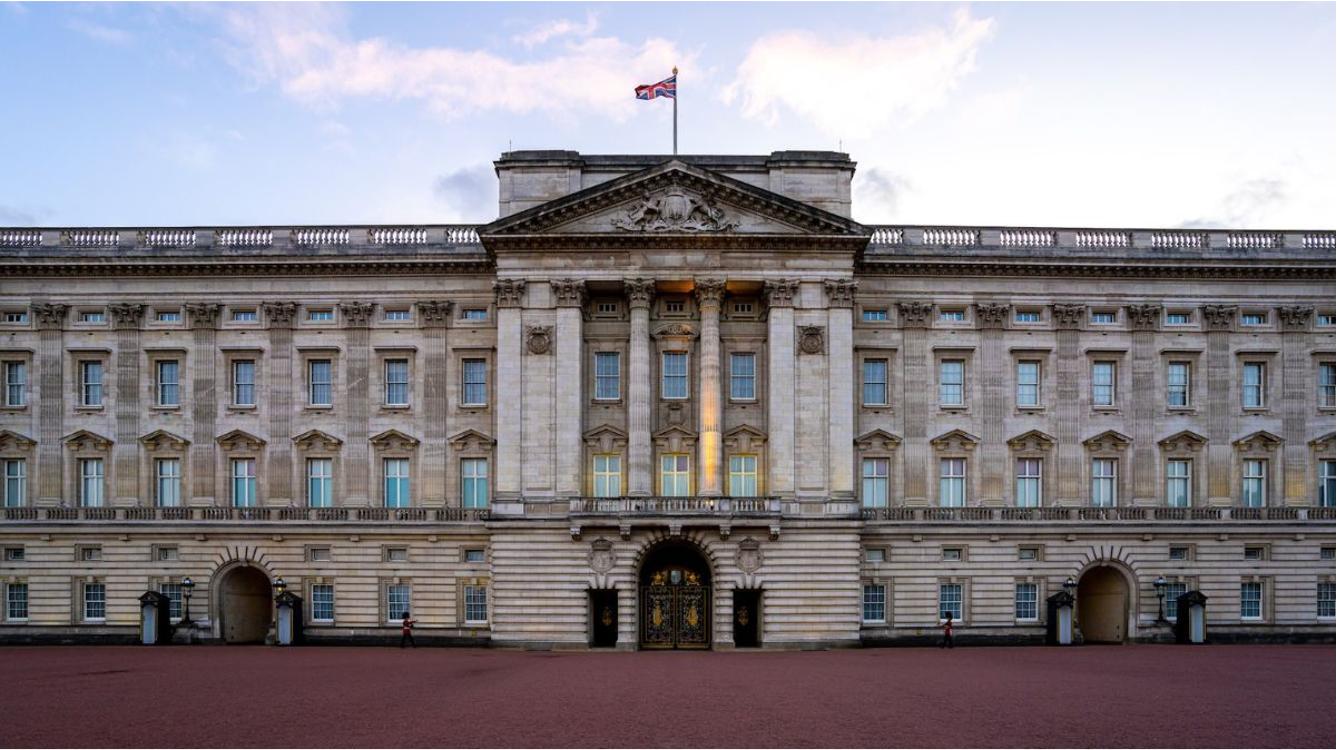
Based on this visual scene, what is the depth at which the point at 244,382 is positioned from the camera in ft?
177

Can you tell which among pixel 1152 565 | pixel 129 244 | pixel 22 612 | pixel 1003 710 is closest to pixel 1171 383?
pixel 1152 565

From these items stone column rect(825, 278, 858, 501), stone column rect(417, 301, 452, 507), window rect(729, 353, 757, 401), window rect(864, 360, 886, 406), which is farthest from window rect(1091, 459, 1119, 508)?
stone column rect(417, 301, 452, 507)

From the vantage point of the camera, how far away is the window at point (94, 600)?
172ft

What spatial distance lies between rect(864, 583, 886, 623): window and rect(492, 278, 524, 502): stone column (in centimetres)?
1594

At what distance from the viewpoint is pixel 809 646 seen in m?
48.5

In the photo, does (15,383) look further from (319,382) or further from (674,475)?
(674,475)

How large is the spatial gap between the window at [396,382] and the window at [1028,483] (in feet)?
90.6

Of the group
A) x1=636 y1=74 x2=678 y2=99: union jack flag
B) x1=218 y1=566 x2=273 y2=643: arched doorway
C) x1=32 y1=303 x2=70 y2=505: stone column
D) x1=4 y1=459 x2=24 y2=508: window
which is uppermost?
x1=636 y1=74 x2=678 y2=99: union jack flag

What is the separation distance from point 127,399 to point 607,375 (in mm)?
21576

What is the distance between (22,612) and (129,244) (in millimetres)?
16909

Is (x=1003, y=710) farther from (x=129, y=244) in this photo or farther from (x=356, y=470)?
(x=129, y=244)

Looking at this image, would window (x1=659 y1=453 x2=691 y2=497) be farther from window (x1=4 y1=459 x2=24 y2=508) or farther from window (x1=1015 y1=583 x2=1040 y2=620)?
window (x1=4 y1=459 x2=24 y2=508)

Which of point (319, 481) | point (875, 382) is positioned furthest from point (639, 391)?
point (319, 481)

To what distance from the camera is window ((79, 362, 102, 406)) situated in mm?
53656
